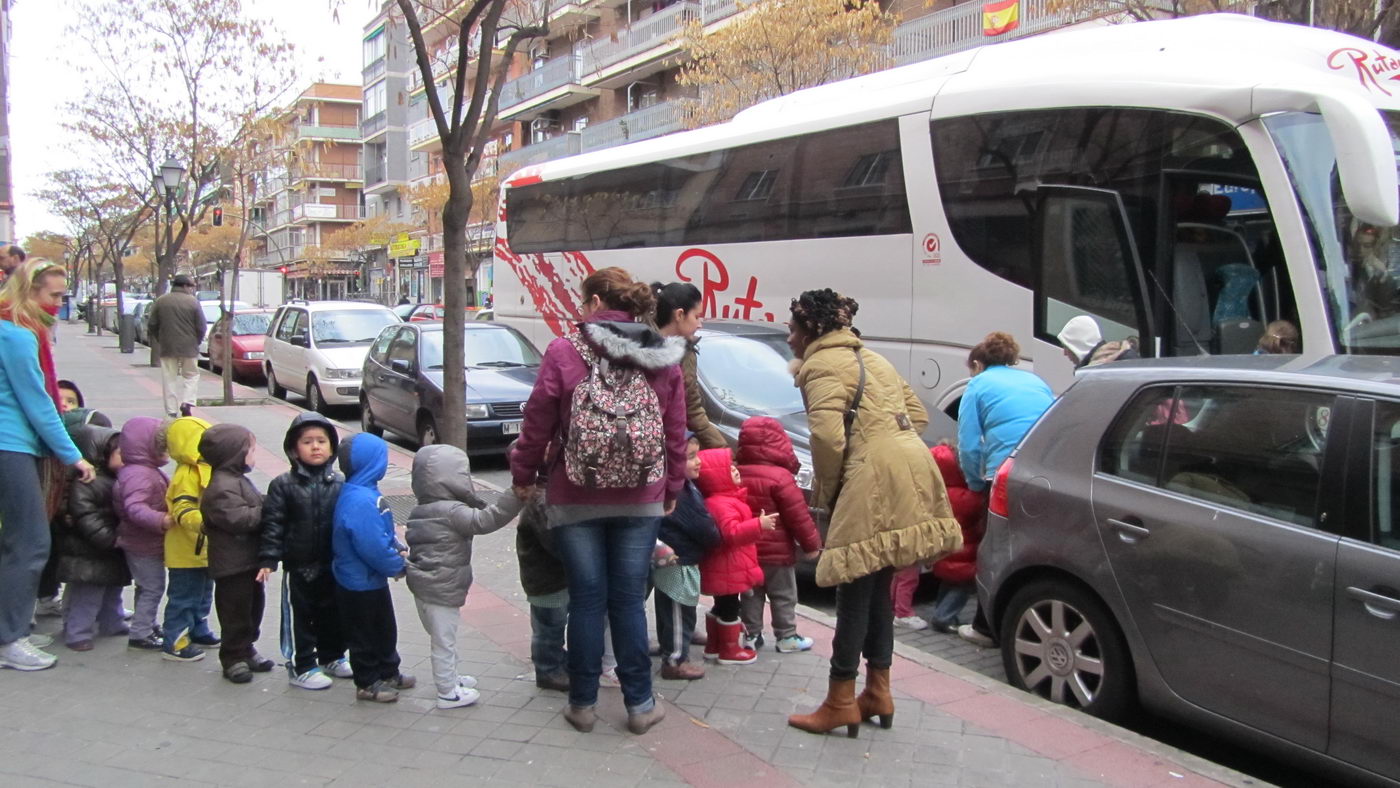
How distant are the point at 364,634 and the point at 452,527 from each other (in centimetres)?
58

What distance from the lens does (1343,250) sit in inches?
255

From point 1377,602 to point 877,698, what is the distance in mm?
1676

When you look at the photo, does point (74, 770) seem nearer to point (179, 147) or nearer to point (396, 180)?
point (179, 147)

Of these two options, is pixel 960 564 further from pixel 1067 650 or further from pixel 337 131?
pixel 337 131

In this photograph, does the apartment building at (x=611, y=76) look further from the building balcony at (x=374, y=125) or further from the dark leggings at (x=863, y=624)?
the dark leggings at (x=863, y=624)

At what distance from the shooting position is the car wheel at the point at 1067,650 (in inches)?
169

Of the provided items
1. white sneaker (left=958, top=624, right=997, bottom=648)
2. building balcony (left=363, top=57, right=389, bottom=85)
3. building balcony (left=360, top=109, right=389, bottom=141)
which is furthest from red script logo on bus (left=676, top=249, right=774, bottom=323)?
building balcony (left=360, top=109, right=389, bottom=141)

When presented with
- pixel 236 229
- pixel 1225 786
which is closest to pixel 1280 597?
pixel 1225 786

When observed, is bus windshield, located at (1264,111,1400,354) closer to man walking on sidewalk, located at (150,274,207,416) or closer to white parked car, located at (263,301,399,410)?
white parked car, located at (263,301,399,410)

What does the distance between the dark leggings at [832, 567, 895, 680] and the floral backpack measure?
0.86 meters

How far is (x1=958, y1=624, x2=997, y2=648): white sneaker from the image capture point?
5.59 metres

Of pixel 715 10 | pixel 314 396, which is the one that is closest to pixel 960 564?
pixel 314 396

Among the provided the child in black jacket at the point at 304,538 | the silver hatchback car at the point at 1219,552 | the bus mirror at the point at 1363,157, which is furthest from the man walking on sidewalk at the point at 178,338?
the bus mirror at the point at 1363,157

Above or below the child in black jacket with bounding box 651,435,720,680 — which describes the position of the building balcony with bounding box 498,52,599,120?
above
